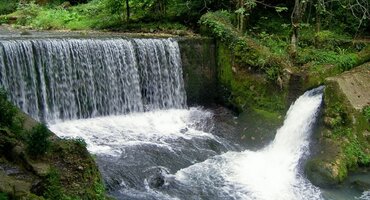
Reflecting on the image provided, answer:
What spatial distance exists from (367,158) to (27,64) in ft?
26.5

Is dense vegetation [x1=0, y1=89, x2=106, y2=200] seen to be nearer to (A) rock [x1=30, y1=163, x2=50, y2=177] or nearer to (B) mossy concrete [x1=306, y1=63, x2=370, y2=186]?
(A) rock [x1=30, y1=163, x2=50, y2=177]

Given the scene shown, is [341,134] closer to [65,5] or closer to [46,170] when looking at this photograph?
[46,170]

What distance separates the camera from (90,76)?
11.4 m

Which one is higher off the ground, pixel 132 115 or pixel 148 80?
pixel 148 80

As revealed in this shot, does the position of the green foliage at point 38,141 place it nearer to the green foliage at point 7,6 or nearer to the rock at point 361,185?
the rock at point 361,185

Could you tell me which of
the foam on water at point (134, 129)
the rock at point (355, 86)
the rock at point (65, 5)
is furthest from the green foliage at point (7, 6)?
the rock at point (355, 86)

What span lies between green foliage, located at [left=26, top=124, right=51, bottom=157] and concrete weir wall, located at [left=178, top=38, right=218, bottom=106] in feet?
23.7

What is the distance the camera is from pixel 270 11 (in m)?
16.1

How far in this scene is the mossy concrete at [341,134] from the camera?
9078 millimetres

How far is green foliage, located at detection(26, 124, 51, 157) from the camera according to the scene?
18.7ft

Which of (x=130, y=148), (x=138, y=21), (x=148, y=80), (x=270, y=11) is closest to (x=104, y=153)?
(x=130, y=148)

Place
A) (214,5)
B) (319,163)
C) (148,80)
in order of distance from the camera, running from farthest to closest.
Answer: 1. (214,5)
2. (148,80)
3. (319,163)

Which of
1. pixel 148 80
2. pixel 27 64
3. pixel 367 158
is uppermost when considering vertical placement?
pixel 27 64

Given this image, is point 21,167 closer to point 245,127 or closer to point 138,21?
point 245,127
